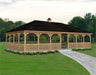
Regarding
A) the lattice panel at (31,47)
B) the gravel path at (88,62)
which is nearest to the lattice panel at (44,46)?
the lattice panel at (31,47)

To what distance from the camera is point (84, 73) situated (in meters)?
10.8

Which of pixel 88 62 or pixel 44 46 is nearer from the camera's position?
pixel 88 62

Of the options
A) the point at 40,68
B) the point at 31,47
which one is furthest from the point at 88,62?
the point at 31,47

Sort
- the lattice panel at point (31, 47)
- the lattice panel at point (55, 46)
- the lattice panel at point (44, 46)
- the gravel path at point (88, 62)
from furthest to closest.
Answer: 1. the lattice panel at point (55, 46)
2. the lattice panel at point (44, 46)
3. the lattice panel at point (31, 47)
4. the gravel path at point (88, 62)

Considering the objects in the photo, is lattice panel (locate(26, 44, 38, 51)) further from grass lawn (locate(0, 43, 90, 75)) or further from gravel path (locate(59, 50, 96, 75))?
grass lawn (locate(0, 43, 90, 75))

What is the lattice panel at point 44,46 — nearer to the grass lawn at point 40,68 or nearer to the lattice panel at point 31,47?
the lattice panel at point 31,47

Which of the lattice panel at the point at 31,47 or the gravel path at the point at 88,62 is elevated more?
the lattice panel at the point at 31,47

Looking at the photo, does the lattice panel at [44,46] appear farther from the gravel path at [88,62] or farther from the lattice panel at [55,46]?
the gravel path at [88,62]

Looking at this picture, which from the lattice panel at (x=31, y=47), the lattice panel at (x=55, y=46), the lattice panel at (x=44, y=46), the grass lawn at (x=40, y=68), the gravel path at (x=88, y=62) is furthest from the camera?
Result: the lattice panel at (x=55, y=46)

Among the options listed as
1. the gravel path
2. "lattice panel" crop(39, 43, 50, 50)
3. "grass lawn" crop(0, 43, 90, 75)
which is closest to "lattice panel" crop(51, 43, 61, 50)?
"lattice panel" crop(39, 43, 50, 50)

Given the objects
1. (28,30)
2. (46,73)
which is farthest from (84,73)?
(28,30)

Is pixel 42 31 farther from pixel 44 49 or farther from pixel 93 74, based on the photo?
pixel 93 74

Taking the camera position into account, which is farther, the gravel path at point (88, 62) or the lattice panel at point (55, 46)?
the lattice panel at point (55, 46)

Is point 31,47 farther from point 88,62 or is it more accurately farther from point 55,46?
point 88,62
